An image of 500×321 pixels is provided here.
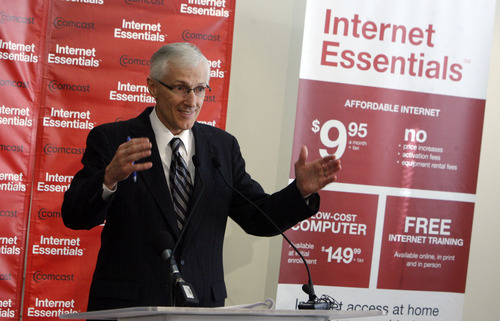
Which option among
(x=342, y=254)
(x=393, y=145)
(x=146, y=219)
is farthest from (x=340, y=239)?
(x=146, y=219)

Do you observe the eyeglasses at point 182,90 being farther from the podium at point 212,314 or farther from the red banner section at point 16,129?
the red banner section at point 16,129

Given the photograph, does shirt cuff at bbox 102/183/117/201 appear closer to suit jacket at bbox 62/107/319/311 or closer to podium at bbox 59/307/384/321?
suit jacket at bbox 62/107/319/311

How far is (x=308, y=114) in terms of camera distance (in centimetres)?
394

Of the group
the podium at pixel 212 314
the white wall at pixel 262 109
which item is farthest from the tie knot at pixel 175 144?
the white wall at pixel 262 109

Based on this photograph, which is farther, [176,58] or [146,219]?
[176,58]

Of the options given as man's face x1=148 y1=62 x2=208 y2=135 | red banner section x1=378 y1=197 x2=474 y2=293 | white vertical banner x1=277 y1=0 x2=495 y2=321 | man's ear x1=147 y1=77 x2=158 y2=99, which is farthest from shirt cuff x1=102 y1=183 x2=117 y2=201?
red banner section x1=378 y1=197 x2=474 y2=293

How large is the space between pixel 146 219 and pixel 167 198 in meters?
0.11

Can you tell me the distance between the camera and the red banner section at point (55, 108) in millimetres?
3674

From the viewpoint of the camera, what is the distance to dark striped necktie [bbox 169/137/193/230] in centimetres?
234

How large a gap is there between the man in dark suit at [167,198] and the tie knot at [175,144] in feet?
0.10

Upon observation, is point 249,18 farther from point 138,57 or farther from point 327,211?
point 327,211

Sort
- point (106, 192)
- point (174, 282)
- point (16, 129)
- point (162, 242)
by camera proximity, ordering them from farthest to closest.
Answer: point (16, 129) → point (106, 192) → point (162, 242) → point (174, 282)

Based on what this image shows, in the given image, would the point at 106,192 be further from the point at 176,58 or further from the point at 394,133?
the point at 394,133

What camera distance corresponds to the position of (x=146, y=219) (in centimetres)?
229
